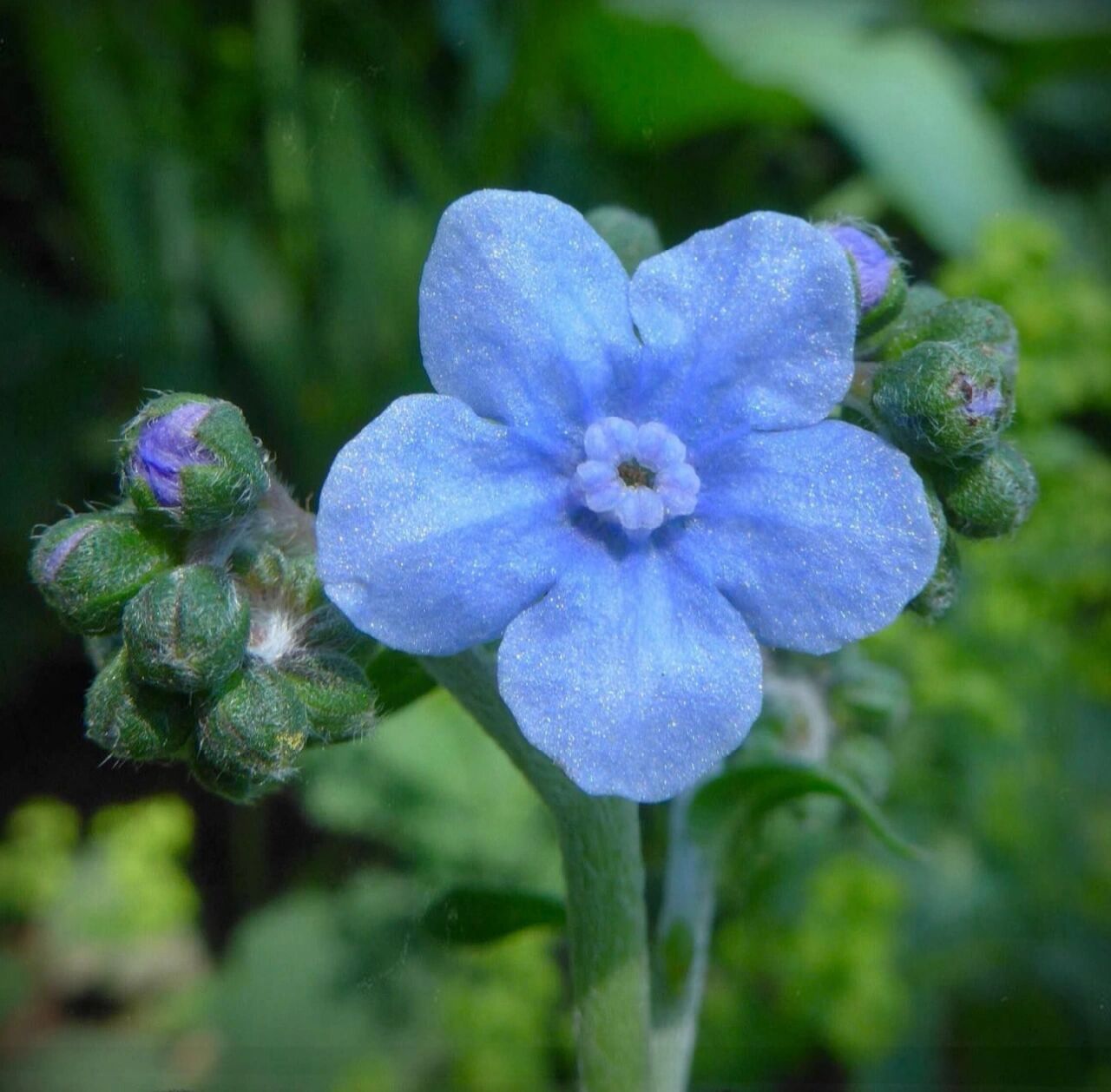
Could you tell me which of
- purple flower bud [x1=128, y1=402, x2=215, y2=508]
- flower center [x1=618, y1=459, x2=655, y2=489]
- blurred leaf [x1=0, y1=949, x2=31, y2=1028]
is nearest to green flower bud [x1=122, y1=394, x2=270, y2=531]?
purple flower bud [x1=128, y1=402, x2=215, y2=508]

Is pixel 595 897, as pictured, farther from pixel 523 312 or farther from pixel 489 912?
pixel 523 312

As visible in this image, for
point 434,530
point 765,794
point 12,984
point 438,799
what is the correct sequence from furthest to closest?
point 12,984 < point 438,799 < point 765,794 < point 434,530

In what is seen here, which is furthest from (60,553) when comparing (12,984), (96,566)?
(12,984)

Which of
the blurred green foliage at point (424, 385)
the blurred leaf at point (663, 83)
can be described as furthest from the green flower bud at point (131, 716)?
the blurred leaf at point (663, 83)

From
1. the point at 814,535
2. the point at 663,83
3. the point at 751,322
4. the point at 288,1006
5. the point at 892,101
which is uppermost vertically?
the point at 751,322

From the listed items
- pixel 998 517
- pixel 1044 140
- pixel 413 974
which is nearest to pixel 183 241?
pixel 413 974

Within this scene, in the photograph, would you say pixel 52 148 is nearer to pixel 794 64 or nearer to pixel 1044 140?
pixel 794 64

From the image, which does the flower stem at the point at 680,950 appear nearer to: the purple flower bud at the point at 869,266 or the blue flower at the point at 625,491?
the blue flower at the point at 625,491
